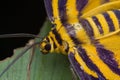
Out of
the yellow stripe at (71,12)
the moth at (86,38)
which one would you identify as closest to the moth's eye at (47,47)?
the moth at (86,38)

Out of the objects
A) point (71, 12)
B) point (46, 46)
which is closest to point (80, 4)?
point (71, 12)

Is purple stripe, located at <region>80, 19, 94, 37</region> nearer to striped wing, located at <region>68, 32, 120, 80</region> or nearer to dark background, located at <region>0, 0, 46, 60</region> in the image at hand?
striped wing, located at <region>68, 32, 120, 80</region>

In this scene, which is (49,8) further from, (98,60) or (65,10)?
(98,60)

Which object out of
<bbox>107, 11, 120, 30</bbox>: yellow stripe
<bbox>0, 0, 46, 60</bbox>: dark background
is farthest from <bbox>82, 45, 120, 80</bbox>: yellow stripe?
<bbox>0, 0, 46, 60</bbox>: dark background

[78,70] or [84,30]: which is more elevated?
[84,30]

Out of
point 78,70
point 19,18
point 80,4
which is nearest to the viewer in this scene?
point 78,70

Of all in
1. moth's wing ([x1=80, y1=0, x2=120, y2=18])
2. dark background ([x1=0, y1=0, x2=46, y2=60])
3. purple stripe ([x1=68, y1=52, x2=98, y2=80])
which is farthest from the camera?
dark background ([x1=0, y1=0, x2=46, y2=60])
